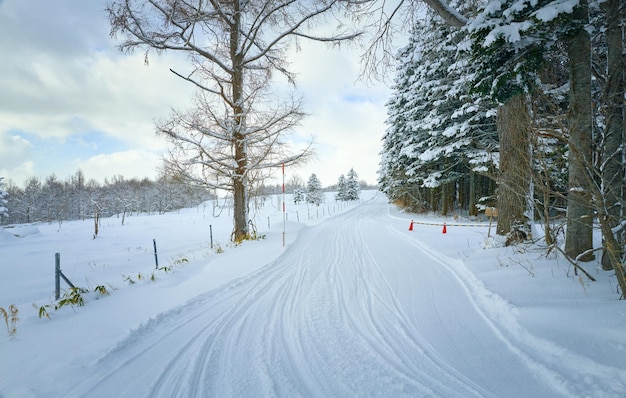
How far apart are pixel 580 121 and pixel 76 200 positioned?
86666 mm

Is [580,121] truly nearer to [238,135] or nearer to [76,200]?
[238,135]

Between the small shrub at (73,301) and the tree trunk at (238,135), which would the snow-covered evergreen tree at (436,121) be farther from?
the small shrub at (73,301)

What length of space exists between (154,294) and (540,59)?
7.63 metres

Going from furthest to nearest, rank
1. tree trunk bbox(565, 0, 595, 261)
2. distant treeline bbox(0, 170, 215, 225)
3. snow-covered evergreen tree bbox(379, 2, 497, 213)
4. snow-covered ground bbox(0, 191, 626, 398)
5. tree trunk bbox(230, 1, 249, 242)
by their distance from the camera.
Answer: distant treeline bbox(0, 170, 215, 225)
snow-covered evergreen tree bbox(379, 2, 497, 213)
tree trunk bbox(230, 1, 249, 242)
tree trunk bbox(565, 0, 595, 261)
snow-covered ground bbox(0, 191, 626, 398)

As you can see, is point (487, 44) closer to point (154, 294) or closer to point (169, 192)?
point (154, 294)

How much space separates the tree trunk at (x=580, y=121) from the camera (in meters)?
3.47

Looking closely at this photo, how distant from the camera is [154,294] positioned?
4.00m

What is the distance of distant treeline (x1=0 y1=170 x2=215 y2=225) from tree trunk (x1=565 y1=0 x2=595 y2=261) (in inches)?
1885

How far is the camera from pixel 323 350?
8.10 feet

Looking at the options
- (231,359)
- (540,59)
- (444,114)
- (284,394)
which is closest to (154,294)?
(231,359)

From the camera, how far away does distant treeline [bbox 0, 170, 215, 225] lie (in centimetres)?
5053

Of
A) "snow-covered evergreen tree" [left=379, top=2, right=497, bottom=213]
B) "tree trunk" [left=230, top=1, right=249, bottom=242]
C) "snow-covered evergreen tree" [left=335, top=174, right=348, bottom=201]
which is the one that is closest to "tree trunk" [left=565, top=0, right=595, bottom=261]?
"snow-covered evergreen tree" [left=379, top=2, right=497, bottom=213]

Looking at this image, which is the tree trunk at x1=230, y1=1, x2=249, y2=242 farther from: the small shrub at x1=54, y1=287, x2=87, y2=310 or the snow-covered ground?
the small shrub at x1=54, y1=287, x2=87, y2=310

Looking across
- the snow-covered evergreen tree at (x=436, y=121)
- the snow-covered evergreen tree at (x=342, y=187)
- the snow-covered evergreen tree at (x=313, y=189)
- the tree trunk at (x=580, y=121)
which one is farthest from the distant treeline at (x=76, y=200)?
the tree trunk at (x=580, y=121)
